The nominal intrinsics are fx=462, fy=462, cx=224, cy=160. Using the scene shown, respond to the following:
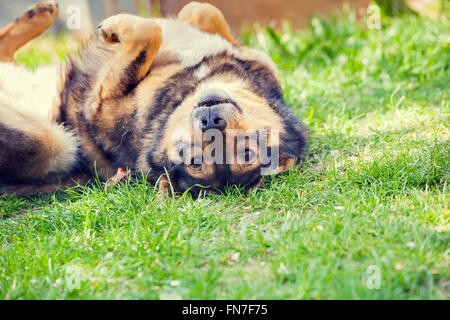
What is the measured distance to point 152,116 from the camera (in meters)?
4.09

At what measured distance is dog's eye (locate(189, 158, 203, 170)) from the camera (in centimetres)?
356

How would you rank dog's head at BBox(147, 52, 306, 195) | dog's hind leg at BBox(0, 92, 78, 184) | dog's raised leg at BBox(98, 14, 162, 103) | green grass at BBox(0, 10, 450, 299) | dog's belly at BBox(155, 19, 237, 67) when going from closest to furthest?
1. green grass at BBox(0, 10, 450, 299)
2. dog's head at BBox(147, 52, 306, 195)
3. dog's hind leg at BBox(0, 92, 78, 184)
4. dog's raised leg at BBox(98, 14, 162, 103)
5. dog's belly at BBox(155, 19, 237, 67)

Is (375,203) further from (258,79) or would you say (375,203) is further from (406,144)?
(258,79)

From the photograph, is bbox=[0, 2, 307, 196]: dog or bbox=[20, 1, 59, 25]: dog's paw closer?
bbox=[0, 2, 307, 196]: dog

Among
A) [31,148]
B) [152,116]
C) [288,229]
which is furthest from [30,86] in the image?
[288,229]

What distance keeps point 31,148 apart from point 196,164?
156cm

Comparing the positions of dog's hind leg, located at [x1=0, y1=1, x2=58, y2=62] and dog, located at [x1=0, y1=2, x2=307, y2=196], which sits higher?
dog's hind leg, located at [x1=0, y1=1, x2=58, y2=62]

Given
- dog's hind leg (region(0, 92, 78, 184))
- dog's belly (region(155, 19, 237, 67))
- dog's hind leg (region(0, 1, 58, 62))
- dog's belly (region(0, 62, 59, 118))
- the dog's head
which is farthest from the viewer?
dog's hind leg (region(0, 1, 58, 62))

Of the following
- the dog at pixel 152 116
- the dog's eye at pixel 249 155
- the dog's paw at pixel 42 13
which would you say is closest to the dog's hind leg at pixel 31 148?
the dog at pixel 152 116

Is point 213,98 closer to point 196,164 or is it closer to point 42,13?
point 196,164

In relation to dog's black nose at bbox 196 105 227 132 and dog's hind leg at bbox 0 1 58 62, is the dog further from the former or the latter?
dog's hind leg at bbox 0 1 58 62

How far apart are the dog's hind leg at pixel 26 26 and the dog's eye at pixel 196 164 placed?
9.10 ft

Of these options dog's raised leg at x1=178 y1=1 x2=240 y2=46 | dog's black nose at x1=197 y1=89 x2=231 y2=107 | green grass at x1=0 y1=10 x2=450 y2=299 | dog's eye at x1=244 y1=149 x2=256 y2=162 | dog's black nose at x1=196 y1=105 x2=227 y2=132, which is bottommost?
green grass at x1=0 y1=10 x2=450 y2=299

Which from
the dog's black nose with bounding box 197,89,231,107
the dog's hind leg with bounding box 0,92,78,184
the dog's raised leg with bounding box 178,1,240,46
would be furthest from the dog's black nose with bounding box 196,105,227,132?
the dog's raised leg with bounding box 178,1,240,46
